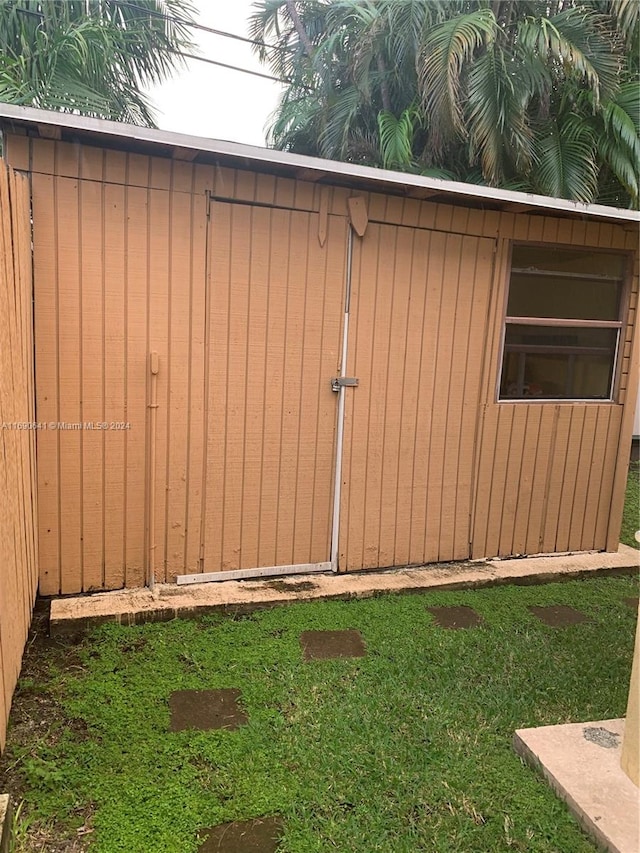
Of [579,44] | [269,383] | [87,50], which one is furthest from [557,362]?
[87,50]

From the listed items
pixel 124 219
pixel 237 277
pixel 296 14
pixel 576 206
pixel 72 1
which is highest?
pixel 296 14

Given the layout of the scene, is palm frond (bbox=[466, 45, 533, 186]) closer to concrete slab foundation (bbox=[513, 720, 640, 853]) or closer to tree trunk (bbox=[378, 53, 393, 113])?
tree trunk (bbox=[378, 53, 393, 113])

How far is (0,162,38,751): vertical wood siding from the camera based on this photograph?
208 cm

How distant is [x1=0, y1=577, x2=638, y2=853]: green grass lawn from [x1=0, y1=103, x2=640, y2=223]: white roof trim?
236cm

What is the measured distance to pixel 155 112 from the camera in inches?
295

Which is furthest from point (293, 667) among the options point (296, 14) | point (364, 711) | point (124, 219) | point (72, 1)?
point (296, 14)

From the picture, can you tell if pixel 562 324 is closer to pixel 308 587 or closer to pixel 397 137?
pixel 308 587

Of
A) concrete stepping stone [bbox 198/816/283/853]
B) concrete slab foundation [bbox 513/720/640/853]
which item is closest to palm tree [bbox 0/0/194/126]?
concrete stepping stone [bbox 198/816/283/853]

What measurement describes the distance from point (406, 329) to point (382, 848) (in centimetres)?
273

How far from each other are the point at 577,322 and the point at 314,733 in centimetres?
323

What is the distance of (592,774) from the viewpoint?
6.68ft

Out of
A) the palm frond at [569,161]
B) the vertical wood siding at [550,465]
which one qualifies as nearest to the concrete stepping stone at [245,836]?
the vertical wood siding at [550,465]

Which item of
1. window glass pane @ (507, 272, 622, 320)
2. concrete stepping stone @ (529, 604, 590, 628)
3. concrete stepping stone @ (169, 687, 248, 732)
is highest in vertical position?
window glass pane @ (507, 272, 622, 320)

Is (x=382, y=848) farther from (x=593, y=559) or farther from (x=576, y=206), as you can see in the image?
(x=576, y=206)
